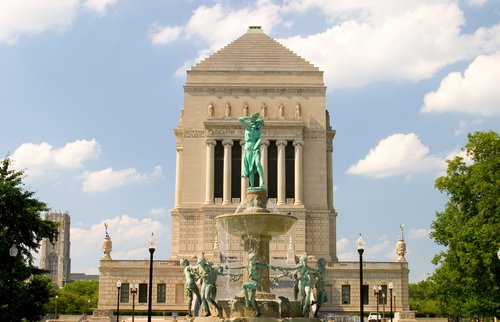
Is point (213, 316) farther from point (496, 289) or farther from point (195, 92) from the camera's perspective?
point (195, 92)

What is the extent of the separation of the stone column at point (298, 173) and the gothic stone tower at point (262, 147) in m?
0.10

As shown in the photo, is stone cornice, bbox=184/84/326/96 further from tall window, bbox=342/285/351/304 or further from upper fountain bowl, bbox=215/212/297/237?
upper fountain bowl, bbox=215/212/297/237

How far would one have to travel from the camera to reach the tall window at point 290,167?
81625 millimetres

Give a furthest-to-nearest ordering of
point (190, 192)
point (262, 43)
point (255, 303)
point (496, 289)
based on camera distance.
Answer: point (262, 43) < point (190, 192) < point (496, 289) < point (255, 303)

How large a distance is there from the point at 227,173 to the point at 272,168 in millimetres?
4671

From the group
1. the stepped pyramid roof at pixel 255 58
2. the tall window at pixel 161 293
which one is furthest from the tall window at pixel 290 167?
the tall window at pixel 161 293

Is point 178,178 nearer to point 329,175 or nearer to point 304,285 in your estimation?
point 329,175

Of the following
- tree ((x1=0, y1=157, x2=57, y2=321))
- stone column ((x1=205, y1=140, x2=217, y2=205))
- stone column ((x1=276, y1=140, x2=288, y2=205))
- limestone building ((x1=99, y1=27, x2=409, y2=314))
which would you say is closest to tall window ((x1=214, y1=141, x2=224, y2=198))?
limestone building ((x1=99, y1=27, x2=409, y2=314))

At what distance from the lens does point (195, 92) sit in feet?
273

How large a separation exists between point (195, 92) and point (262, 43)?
9.84m

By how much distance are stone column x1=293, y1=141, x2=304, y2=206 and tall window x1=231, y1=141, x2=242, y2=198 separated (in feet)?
18.6

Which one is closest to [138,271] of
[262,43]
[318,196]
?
[318,196]

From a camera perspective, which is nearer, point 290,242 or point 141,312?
point 141,312

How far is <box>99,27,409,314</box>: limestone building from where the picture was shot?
7944cm
